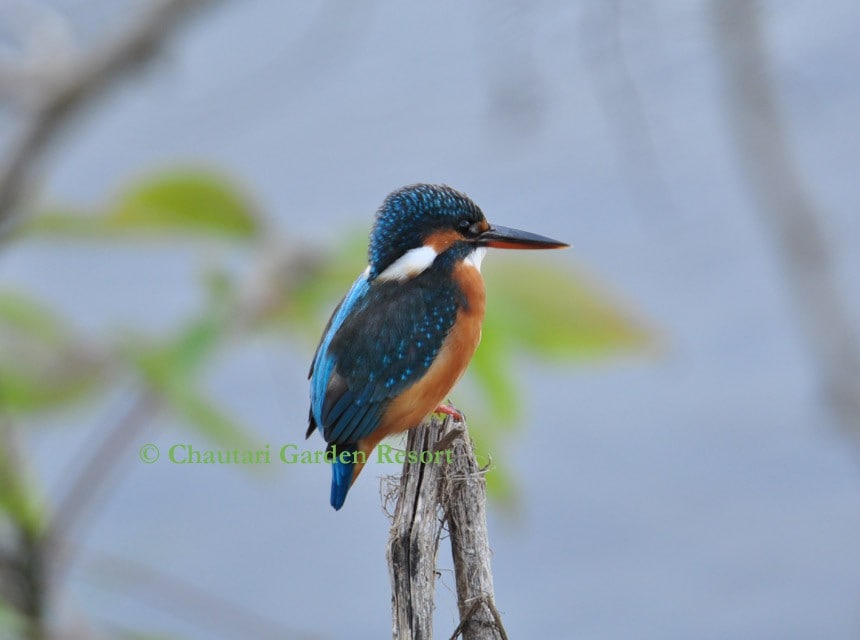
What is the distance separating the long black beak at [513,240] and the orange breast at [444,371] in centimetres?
4

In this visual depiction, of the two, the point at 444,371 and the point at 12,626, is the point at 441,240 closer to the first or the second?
the point at 444,371

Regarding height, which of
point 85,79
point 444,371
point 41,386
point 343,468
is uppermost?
point 85,79

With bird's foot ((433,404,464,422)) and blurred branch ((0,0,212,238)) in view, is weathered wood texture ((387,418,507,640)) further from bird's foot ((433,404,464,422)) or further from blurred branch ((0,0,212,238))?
blurred branch ((0,0,212,238))

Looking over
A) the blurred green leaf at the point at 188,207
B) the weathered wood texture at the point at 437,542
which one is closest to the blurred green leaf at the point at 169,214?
the blurred green leaf at the point at 188,207

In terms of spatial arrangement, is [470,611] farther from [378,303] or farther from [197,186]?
[197,186]

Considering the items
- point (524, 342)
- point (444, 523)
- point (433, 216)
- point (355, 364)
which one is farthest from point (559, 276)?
point (444, 523)

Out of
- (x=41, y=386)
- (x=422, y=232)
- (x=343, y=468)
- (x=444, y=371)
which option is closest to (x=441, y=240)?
(x=422, y=232)

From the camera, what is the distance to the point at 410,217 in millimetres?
1204

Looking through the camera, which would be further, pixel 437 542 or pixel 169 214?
pixel 169 214

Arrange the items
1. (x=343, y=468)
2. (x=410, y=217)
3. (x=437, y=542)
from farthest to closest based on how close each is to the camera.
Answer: (x=410, y=217)
(x=343, y=468)
(x=437, y=542)

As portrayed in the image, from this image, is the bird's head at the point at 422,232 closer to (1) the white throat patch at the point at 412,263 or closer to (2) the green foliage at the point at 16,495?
(1) the white throat patch at the point at 412,263

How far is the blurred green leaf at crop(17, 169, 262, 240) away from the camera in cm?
145

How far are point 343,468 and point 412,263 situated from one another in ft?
0.78

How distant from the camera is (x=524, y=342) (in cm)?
139
